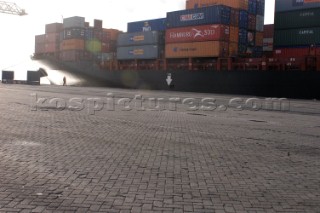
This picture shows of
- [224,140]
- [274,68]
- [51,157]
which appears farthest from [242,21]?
[51,157]

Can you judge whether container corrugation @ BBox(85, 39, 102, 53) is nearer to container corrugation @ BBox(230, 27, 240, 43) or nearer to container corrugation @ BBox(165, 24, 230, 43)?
container corrugation @ BBox(165, 24, 230, 43)

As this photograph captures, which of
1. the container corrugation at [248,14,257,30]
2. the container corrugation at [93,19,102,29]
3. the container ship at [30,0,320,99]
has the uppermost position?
the container corrugation at [93,19,102,29]

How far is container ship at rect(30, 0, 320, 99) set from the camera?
34500 mm

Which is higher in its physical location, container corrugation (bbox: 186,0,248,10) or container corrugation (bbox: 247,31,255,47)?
container corrugation (bbox: 186,0,248,10)

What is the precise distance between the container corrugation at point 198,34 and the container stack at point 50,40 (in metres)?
29.7

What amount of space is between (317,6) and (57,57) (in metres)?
46.9

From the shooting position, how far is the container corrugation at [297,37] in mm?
34031

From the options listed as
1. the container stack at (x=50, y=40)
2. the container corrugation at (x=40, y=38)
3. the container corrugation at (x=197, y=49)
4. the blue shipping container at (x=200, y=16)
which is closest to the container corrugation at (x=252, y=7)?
the blue shipping container at (x=200, y=16)

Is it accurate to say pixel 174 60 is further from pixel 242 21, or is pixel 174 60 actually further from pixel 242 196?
pixel 242 196

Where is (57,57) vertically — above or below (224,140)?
above

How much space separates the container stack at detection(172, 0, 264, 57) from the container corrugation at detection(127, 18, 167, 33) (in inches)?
104

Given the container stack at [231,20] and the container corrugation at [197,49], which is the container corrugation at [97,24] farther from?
the container corrugation at [197,49]

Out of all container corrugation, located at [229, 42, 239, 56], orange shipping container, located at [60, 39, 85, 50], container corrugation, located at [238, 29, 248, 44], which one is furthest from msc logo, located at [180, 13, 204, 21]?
orange shipping container, located at [60, 39, 85, 50]

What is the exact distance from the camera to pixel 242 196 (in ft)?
16.6
